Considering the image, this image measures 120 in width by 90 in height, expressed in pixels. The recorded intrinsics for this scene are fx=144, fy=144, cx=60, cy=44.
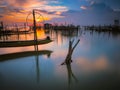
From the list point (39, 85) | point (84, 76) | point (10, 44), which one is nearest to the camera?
point (39, 85)

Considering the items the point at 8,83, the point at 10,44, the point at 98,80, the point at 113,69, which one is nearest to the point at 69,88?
the point at 98,80

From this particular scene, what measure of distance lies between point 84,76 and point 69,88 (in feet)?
3.67

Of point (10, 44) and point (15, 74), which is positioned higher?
point (10, 44)

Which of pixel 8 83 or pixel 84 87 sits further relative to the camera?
pixel 8 83

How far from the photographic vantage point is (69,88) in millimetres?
4855

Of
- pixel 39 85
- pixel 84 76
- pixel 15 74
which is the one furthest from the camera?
pixel 15 74

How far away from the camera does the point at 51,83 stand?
520 cm

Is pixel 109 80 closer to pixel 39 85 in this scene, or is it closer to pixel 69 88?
pixel 69 88

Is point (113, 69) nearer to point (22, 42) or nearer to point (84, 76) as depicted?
point (84, 76)

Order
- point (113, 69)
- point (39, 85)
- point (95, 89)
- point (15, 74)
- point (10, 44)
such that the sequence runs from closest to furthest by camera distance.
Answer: point (95, 89) < point (39, 85) < point (15, 74) < point (113, 69) < point (10, 44)

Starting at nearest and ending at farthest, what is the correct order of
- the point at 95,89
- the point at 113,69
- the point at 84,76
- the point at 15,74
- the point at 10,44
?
the point at 95,89 → the point at 84,76 → the point at 15,74 → the point at 113,69 → the point at 10,44

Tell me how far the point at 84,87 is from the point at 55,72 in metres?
1.70

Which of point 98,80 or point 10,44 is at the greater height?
point 10,44

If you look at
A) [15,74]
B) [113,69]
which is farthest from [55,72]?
A: [113,69]
